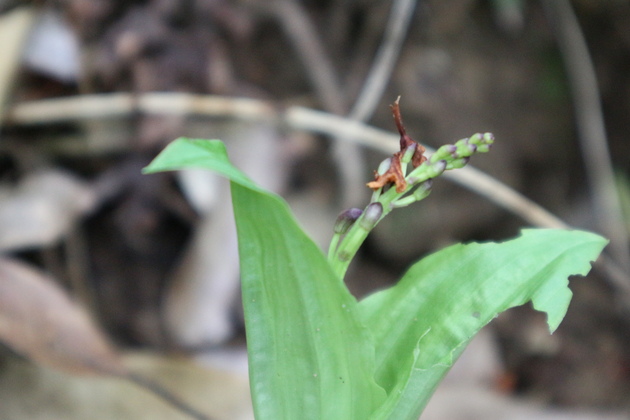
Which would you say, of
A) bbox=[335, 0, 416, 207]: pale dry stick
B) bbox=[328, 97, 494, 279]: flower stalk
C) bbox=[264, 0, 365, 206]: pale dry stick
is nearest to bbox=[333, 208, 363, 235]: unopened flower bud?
bbox=[328, 97, 494, 279]: flower stalk

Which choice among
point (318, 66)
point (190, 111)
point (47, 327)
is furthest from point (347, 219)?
point (318, 66)

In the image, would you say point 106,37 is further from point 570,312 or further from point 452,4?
point 570,312

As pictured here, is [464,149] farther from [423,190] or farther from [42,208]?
[42,208]

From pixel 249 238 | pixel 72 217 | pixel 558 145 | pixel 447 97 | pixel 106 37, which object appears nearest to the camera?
pixel 249 238

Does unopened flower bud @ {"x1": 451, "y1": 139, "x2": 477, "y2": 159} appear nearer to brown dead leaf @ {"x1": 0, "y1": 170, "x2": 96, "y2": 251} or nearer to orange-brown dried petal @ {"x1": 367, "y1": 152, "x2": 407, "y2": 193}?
orange-brown dried petal @ {"x1": 367, "y1": 152, "x2": 407, "y2": 193}

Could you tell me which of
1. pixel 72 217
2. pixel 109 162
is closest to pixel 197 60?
pixel 109 162

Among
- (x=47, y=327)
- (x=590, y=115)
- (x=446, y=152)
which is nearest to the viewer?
(x=446, y=152)

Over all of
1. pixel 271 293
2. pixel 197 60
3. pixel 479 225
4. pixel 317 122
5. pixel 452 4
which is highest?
pixel 452 4
